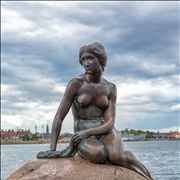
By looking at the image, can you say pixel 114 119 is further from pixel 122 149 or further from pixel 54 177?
pixel 54 177

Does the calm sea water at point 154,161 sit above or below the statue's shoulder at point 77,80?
below

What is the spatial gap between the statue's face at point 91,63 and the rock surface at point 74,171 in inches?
54.9

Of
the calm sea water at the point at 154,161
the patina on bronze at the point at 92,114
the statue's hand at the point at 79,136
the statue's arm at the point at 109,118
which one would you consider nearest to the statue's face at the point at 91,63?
the patina on bronze at the point at 92,114

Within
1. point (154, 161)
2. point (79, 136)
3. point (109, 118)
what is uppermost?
point (109, 118)

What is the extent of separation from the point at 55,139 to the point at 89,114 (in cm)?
67

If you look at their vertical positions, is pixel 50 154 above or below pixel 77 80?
below

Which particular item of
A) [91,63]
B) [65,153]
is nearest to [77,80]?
[91,63]

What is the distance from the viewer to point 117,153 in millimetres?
7781

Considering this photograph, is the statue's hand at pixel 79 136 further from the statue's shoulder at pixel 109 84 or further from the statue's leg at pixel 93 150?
the statue's shoulder at pixel 109 84

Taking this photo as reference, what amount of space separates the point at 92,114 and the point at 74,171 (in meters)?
1.03

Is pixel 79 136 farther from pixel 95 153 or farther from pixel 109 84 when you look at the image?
pixel 109 84

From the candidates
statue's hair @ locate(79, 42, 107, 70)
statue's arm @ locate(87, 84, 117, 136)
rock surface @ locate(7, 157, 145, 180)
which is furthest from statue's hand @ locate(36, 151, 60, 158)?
statue's hair @ locate(79, 42, 107, 70)

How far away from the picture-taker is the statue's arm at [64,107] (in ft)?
26.7

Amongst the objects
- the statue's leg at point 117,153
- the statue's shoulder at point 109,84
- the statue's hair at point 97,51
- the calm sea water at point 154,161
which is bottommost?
the calm sea water at point 154,161
